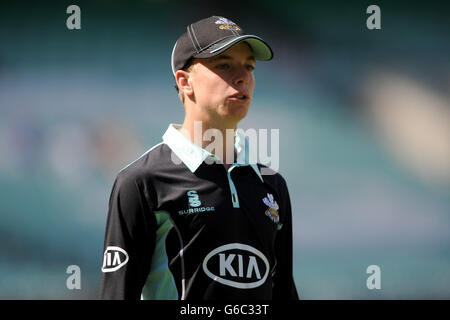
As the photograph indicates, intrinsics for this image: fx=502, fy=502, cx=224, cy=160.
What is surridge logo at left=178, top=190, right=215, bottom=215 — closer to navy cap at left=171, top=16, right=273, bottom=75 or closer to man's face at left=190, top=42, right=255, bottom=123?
man's face at left=190, top=42, right=255, bottom=123

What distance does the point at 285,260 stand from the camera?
65.5 inches

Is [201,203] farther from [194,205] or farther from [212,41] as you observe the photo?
[212,41]

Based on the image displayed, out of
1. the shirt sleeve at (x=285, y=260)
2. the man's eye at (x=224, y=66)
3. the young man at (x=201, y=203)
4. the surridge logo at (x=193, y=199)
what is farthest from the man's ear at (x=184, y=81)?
the shirt sleeve at (x=285, y=260)

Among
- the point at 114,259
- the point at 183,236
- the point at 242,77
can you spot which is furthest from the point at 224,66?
the point at 114,259

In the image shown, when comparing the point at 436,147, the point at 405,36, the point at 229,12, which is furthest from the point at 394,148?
the point at 229,12

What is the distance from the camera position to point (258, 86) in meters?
3.65

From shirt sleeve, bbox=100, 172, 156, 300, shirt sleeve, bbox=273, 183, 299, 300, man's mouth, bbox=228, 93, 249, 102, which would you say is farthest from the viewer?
shirt sleeve, bbox=273, 183, 299, 300

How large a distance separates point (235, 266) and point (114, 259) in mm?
327

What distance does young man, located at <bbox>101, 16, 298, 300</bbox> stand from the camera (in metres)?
1.35

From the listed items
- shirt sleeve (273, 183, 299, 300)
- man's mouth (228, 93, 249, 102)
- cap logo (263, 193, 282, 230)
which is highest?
man's mouth (228, 93, 249, 102)

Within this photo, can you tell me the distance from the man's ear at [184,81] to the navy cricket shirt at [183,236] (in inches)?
7.5

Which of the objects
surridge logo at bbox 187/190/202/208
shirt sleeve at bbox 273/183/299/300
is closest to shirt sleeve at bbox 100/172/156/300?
surridge logo at bbox 187/190/202/208

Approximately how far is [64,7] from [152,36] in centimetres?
67
